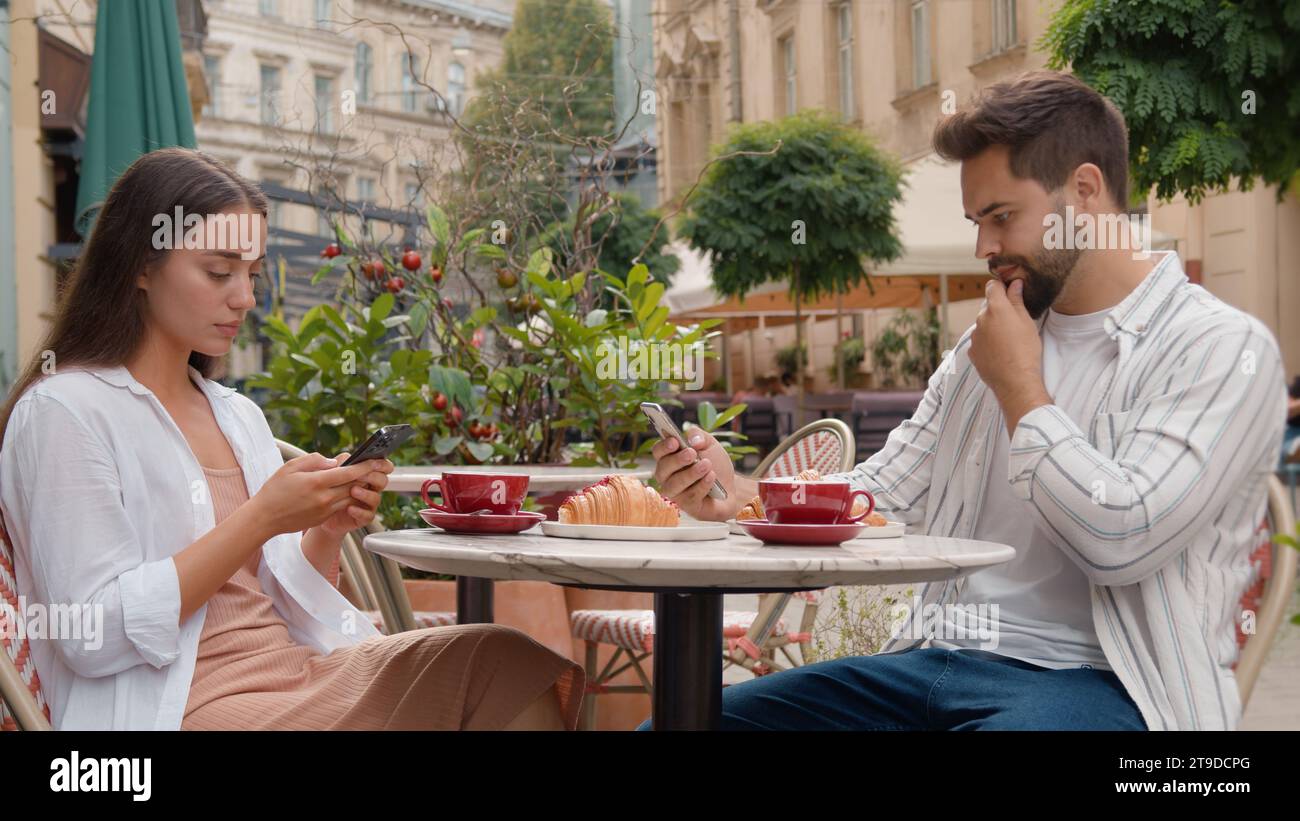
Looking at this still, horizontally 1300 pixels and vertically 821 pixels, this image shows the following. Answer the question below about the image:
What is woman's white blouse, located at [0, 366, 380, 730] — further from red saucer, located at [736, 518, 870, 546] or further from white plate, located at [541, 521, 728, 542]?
red saucer, located at [736, 518, 870, 546]

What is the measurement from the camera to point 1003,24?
16.9 meters

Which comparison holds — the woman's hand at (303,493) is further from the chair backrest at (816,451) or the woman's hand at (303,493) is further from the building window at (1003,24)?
the building window at (1003,24)

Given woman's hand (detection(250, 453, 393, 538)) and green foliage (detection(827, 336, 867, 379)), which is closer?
woman's hand (detection(250, 453, 393, 538))

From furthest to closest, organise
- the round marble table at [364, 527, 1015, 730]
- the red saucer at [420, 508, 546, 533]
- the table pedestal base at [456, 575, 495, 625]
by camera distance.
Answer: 1. the table pedestal base at [456, 575, 495, 625]
2. the red saucer at [420, 508, 546, 533]
3. the round marble table at [364, 527, 1015, 730]

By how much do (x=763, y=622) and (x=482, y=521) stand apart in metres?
1.61

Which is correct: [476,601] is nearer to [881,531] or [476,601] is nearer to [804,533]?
[881,531]

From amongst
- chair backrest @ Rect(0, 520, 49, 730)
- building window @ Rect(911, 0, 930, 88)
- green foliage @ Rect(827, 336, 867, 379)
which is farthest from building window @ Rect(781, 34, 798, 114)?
chair backrest @ Rect(0, 520, 49, 730)

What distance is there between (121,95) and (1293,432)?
8.12 meters

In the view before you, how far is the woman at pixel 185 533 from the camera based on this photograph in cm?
182

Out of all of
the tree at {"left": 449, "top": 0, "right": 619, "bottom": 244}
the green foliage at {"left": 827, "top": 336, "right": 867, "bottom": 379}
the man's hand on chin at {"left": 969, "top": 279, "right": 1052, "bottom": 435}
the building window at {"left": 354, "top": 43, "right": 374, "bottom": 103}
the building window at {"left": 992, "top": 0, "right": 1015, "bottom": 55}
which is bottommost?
the man's hand on chin at {"left": 969, "top": 279, "right": 1052, "bottom": 435}

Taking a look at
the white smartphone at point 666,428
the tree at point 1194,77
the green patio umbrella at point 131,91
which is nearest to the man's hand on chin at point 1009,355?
the white smartphone at point 666,428

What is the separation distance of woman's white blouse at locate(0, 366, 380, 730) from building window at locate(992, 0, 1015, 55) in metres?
16.0

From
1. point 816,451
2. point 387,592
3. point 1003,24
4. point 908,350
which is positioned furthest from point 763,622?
point 908,350

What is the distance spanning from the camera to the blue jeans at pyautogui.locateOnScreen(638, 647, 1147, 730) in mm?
1870
